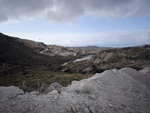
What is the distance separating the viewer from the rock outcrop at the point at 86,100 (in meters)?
6.25

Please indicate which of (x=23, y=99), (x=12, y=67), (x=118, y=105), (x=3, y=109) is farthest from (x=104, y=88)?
(x=12, y=67)

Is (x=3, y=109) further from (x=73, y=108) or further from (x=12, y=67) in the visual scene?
(x=12, y=67)

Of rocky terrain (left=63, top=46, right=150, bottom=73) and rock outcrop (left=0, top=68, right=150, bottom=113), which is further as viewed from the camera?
rocky terrain (left=63, top=46, right=150, bottom=73)

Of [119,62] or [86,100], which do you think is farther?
[119,62]

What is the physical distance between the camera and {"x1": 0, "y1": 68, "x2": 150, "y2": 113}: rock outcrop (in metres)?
6.25

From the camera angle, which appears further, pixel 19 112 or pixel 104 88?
pixel 104 88

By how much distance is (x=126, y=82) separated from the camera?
10148mm

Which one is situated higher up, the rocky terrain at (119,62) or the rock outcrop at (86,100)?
the rock outcrop at (86,100)

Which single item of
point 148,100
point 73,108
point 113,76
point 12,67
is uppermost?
point 113,76

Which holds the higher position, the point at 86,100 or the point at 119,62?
the point at 86,100

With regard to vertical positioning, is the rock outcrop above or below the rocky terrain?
above

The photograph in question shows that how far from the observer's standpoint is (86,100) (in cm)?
723

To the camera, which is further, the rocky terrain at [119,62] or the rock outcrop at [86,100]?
the rocky terrain at [119,62]

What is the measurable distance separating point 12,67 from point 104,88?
57.6m
